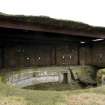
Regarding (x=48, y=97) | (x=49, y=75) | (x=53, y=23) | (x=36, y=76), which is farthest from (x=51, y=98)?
(x=49, y=75)

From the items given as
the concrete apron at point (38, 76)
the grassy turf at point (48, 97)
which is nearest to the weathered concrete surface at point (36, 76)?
the concrete apron at point (38, 76)

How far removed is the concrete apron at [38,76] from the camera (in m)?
13.3

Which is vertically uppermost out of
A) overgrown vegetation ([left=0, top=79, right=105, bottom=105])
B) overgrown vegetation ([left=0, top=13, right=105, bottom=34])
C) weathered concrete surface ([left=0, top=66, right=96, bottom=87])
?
overgrown vegetation ([left=0, top=13, right=105, bottom=34])

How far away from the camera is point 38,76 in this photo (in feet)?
50.2

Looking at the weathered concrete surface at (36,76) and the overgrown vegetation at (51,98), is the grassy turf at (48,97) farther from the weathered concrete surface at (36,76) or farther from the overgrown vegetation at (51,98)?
the weathered concrete surface at (36,76)

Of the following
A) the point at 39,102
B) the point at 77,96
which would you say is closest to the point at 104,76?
the point at 77,96

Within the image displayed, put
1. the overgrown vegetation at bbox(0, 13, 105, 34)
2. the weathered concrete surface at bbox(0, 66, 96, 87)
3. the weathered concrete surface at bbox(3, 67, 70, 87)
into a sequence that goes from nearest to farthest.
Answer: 1. the overgrown vegetation at bbox(0, 13, 105, 34)
2. the weathered concrete surface at bbox(3, 67, 70, 87)
3. the weathered concrete surface at bbox(0, 66, 96, 87)

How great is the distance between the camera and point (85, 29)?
573 inches

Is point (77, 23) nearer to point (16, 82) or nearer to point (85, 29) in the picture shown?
point (85, 29)

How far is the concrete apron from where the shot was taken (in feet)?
43.8

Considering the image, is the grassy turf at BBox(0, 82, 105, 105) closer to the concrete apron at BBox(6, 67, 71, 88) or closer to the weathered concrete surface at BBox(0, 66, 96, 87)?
the concrete apron at BBox(6, 67, 71, 88)

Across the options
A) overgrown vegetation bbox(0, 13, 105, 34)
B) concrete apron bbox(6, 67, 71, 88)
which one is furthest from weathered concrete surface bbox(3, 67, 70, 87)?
overgrown vegetation bbox(0, 13, 105, 34)

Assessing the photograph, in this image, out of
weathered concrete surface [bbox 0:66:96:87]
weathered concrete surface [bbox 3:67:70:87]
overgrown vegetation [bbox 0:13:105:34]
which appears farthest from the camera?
weathered concrete surface [bbox 0:66:96:87]

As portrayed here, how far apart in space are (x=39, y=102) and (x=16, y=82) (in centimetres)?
836
